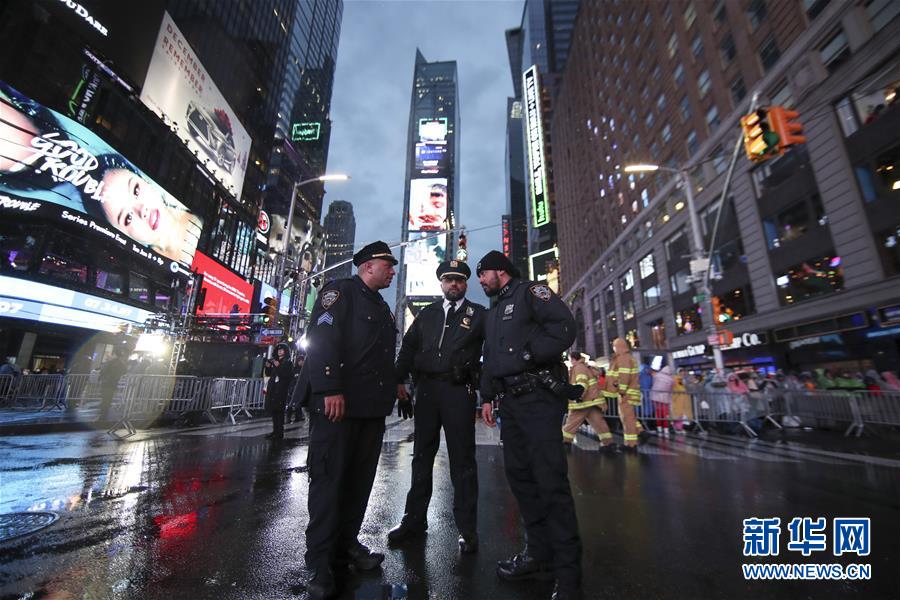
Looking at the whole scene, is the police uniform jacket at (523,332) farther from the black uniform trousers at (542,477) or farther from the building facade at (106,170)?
the building facade at (106,170)

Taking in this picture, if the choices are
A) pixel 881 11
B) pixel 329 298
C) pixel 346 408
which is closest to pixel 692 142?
pixel 881 11

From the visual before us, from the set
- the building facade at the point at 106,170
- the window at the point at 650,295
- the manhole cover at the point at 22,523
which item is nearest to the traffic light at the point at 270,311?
the building facade at the point at 106,170

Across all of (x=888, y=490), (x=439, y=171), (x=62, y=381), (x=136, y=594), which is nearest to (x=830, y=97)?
(x=888, y=490)

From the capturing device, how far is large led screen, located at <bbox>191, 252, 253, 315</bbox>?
33.9 m

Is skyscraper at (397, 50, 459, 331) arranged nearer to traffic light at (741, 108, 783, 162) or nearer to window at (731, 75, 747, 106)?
window at (731, 75, 747, 106)

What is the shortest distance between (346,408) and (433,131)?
259ft

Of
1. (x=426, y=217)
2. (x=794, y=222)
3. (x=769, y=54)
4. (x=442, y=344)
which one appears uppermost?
(x=426, y=217)

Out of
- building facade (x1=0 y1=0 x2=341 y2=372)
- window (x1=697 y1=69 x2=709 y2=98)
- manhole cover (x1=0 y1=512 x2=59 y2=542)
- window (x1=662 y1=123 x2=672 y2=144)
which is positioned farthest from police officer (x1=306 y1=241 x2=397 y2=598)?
window (x1=662 y1=123 x2=672 y2=144)

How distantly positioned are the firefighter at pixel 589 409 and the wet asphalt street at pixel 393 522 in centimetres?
88

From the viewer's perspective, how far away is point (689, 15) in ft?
97.9

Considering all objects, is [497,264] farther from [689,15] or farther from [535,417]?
[689,15]

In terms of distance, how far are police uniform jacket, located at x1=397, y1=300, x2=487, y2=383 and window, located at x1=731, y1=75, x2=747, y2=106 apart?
98.0ft

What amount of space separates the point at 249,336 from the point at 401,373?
16500mm

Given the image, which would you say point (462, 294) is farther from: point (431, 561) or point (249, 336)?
point (249, 336)
